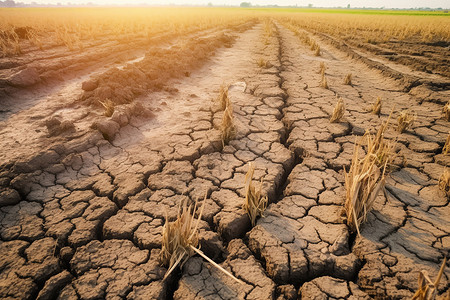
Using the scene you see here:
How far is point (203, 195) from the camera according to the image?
2.30 metres

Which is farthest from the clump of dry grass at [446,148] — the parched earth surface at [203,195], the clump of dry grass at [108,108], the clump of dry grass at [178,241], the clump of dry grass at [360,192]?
the clump of dry grass at [108,108]

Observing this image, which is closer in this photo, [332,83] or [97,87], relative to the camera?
[97,87]

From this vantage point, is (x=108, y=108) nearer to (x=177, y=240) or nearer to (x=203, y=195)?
(x=203, y=195)

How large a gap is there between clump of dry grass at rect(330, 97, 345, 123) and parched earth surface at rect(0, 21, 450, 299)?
0.53 ft

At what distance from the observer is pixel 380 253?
1734 millimetres

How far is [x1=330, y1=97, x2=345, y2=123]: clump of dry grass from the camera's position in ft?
11.5

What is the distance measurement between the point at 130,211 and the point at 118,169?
0.69 m

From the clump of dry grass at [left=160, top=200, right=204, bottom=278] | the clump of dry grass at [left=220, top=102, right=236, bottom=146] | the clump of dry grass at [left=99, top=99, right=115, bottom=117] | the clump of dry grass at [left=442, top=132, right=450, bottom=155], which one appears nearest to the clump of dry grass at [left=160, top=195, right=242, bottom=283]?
the clump of dry grass at [left=160, top=200, right=204, bottom=278]

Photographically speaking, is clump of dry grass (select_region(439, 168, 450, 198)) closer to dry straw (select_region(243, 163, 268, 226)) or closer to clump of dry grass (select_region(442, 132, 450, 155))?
clump of dry grass (select_region(442, 132, 450, 155))

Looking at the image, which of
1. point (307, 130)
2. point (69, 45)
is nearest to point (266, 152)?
point (307, 130)

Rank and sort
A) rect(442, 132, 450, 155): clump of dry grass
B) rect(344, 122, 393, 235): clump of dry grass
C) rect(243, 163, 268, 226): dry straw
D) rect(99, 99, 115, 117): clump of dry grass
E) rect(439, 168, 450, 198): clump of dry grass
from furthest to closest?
rect(99, 99, 115, 117): clump of dry grass < rect(442, 132, 450, 155): clump of dry grass < rect(439, 168, 450, 198): clump of dry grass < rect(243, 163, 268, 226): dry straw < rect(344, 122, 393, 235): clump of dry grass

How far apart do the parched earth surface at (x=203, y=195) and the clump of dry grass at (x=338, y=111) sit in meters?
0.16

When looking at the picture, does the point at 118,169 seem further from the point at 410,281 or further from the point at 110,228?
the point at 410,281

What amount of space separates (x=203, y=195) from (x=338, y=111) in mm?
2490
